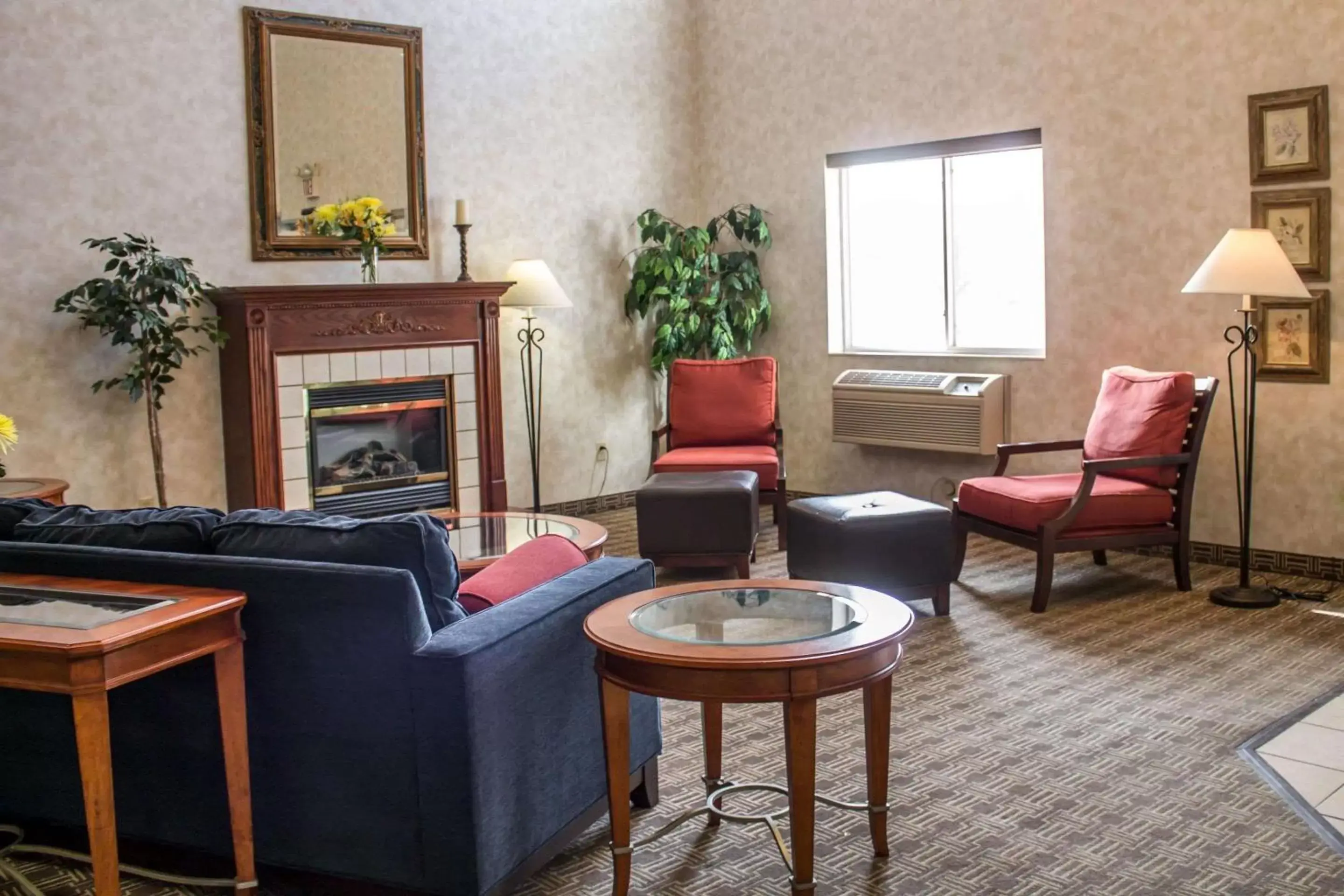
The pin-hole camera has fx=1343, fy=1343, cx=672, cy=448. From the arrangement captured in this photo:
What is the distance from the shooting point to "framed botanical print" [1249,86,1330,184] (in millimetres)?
5539

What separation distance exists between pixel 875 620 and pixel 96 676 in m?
1.52

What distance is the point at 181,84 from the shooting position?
20.5 feet

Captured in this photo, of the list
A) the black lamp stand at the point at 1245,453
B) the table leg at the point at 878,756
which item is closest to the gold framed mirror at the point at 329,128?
the black lamp stand at the point at 1245,453

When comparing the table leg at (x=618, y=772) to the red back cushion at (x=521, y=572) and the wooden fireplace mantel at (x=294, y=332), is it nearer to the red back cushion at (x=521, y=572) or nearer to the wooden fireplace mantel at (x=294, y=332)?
the red back cushion at (x=521, y=572)

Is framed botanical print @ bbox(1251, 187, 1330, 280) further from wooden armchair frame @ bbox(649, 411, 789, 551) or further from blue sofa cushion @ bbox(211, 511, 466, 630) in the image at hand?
blue sofa cushion @ bbox(211, 511, 466, 630)

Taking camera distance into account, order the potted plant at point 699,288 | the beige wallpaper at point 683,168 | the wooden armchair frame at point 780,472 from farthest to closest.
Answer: the potted plant at point 699,288 < the wooden armchair frame at point 780,472 < the beige wallpaper at point 683,168

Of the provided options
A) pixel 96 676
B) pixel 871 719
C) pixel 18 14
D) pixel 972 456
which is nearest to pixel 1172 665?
pixel 871 719

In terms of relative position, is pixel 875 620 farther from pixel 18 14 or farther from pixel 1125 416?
pixel 18 14

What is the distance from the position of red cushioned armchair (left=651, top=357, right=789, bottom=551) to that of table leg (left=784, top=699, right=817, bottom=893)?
14.0 ft

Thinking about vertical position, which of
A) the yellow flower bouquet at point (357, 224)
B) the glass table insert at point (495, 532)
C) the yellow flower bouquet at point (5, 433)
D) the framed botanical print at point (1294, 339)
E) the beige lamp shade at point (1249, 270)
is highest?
the yellow flower bouquet at point (357, 224)

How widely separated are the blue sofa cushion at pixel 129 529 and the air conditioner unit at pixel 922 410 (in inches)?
180

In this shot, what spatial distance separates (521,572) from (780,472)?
3532 millimetres

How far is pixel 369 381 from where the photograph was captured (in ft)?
22.2

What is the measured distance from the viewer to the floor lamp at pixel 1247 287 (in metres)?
5.21
